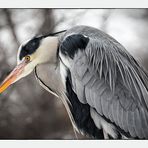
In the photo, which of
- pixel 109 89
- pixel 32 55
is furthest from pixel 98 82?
pixel 32 55

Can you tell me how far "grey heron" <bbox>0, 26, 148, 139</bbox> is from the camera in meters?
1.91

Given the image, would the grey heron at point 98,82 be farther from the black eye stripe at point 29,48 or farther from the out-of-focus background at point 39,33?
the out-of-focus background at point 39,33

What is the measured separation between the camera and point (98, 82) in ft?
6.29

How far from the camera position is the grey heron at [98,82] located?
191 centimetres

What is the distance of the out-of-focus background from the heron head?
0.14m

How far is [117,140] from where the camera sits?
6.70 ft

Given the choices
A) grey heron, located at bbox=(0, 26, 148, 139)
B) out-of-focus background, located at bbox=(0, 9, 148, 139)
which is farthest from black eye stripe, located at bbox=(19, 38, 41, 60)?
out-of-focus background, located at bbox=(0, 9, 148, 139)

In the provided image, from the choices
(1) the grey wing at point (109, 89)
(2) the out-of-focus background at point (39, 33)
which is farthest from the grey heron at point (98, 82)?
(2) the out-of-focus background at point (39, 33)

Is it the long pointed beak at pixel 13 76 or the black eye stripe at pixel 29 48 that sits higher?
the black eye stripe at pixel 29 48

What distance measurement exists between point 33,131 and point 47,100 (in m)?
0.19

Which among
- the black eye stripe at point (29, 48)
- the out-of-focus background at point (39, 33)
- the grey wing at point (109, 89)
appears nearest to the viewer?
the grey wing at point (109, 89)

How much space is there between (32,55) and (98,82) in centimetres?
38
